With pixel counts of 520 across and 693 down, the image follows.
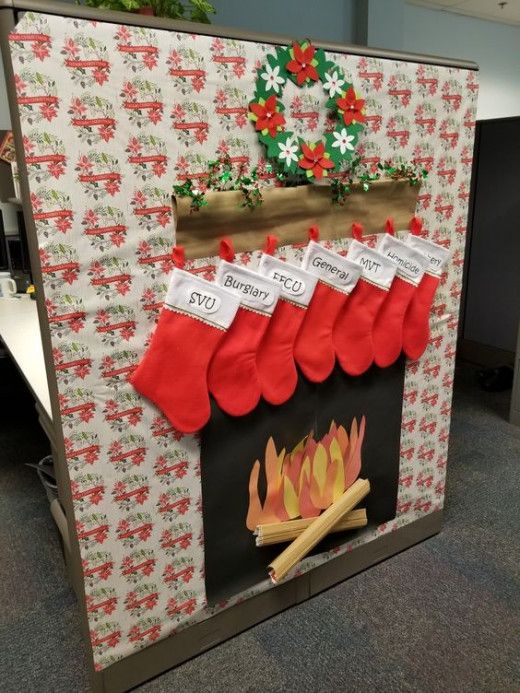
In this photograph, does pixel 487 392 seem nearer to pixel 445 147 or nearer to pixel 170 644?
pixel 445 147

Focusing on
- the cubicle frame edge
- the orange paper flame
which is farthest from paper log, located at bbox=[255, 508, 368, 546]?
the cubicle frame edge

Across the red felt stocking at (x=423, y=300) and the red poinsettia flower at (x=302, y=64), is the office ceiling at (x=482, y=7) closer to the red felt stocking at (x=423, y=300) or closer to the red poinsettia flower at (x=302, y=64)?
the red felt stocking at (x=423, y=300)

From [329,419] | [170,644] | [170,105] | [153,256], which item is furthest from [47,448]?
[170,105]

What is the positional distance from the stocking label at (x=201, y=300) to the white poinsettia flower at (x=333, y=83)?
591 mm

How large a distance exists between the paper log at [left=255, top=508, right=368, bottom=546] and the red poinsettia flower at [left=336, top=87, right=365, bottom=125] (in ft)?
3.80

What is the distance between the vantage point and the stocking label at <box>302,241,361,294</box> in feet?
4.96

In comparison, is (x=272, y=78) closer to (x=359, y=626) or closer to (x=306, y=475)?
(x=306, y=475)

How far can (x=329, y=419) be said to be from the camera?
1.73 meters

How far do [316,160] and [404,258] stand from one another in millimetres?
435

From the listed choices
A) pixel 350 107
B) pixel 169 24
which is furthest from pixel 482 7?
pixel 169 24

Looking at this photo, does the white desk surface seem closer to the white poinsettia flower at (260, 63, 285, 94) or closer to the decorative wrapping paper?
the decorative wrapping paper

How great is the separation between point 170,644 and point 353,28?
13.4ft

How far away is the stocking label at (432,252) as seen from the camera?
1715mm

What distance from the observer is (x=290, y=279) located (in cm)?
148
